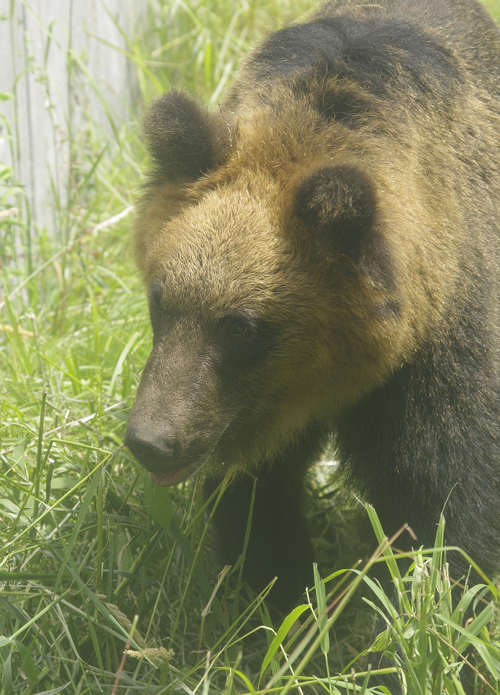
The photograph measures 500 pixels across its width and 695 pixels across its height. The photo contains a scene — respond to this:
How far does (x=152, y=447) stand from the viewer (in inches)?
111

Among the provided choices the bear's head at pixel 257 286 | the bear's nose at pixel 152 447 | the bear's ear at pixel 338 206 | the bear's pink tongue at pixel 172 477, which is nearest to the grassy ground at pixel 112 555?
the bear's pink tongue at pixel 172 477

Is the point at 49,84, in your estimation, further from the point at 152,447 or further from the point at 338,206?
the point at 152,447

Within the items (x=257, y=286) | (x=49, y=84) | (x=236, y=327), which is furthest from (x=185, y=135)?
(x=49, y=84)

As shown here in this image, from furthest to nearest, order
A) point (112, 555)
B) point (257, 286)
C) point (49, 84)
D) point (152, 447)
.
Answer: point (49, 84) < point (112, 555) < point (257, 286) < point (152, 447)

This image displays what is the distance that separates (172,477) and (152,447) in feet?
1.19

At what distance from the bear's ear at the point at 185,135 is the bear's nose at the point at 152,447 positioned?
3.76 feet

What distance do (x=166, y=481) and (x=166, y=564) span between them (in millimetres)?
641

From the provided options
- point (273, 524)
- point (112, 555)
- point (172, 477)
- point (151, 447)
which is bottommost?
point (273, 524)

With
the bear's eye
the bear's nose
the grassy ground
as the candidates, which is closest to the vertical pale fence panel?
the grassy ground

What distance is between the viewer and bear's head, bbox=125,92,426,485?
2.91 metres

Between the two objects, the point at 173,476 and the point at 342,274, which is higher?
the point at 342,274

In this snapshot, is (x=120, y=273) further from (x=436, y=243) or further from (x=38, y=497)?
(x=436, y=243)

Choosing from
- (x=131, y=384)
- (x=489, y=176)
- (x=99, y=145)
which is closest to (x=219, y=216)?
(x=489, y=176)

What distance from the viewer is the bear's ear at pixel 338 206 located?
2.80 m
